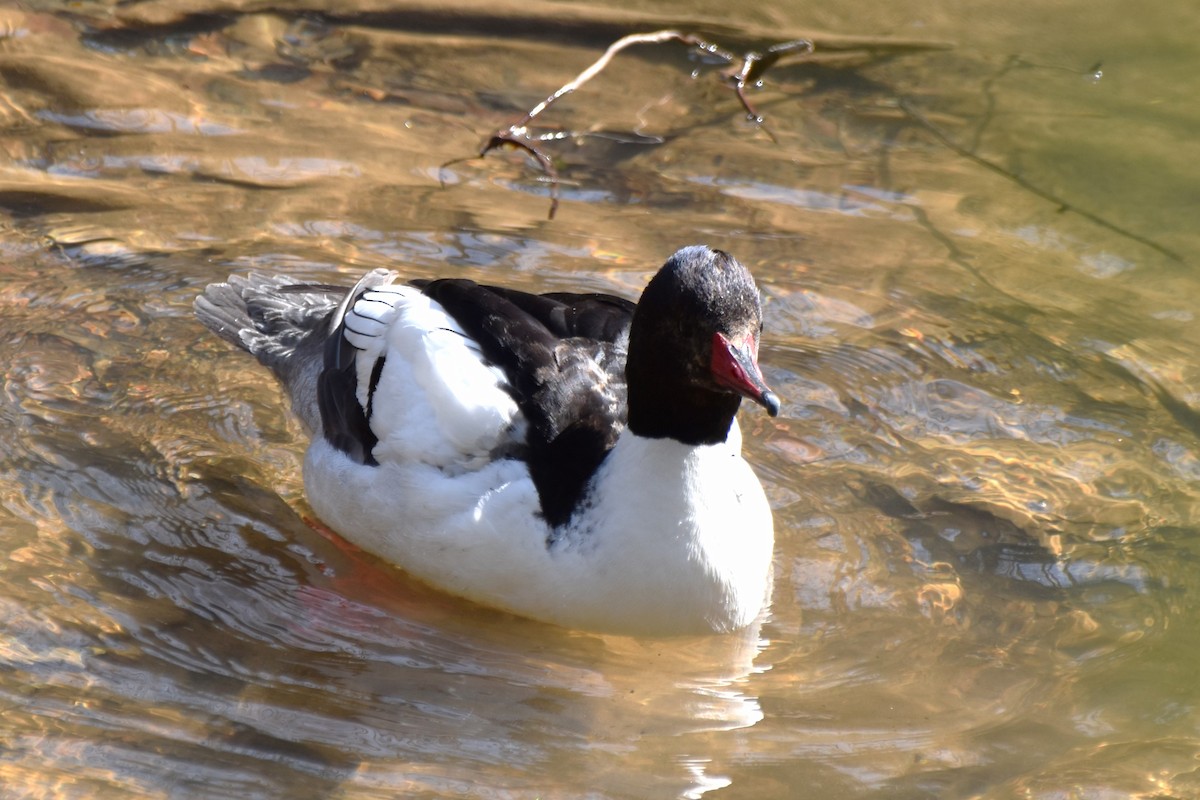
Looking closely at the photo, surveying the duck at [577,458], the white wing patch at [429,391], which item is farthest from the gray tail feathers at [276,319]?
the duck at [577,458]

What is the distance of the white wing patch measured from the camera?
4.38m

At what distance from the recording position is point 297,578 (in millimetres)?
4781

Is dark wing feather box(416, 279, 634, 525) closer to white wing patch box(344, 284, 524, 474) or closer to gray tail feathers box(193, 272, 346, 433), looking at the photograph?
white wing patch box(344, 284, 524, 474)

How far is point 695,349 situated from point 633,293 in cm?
236

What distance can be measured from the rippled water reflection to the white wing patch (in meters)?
0.55

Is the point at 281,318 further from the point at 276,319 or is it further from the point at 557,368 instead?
the point at 557,368

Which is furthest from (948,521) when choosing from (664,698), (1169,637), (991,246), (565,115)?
(565,115)

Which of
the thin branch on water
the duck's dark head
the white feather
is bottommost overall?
the white feather

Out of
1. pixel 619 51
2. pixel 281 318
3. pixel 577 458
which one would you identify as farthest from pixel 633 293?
pixel 619 51

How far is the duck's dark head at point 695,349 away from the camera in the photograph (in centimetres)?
395

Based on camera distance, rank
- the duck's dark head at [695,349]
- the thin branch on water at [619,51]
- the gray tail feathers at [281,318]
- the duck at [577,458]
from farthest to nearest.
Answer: the thin branch on water at [619,51] < the gray tail feathers at [281,318] < the duck at [577,458] < the duck's dark head at [695,349]

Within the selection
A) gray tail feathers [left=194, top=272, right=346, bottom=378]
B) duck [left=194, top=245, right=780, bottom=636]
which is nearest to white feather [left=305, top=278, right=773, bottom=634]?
duck [left=194, top=245, right=780, bottom=636]

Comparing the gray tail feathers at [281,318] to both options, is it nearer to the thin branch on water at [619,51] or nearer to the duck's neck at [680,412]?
the thin branch on water at [619,51]

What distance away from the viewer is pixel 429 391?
14.9 feet
